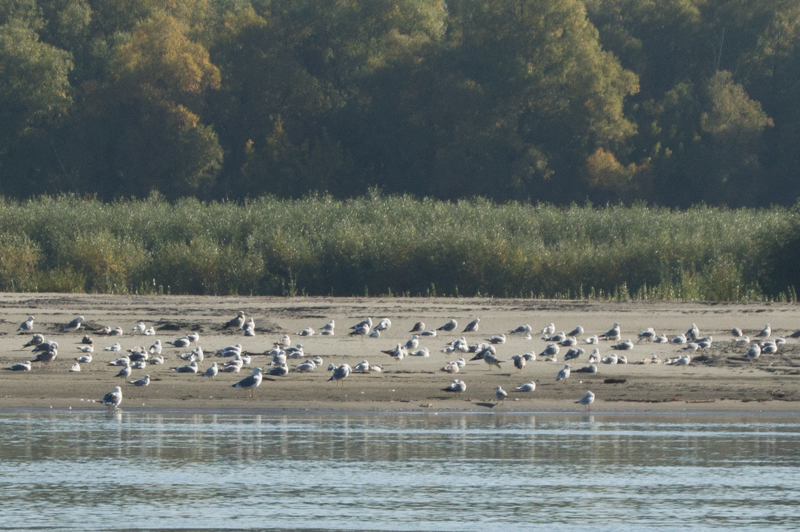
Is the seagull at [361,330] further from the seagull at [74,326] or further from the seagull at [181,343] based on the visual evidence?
the seagull at [74,326]

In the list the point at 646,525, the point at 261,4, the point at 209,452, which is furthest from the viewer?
the point at 261,4

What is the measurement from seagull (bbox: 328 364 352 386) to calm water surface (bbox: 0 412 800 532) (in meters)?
1.24

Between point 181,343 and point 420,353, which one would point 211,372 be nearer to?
point 181,343

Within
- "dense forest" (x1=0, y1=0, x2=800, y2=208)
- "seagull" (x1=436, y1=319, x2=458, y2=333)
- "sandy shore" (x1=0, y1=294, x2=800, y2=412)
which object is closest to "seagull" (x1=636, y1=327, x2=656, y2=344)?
"sandy shore" (x1=0, y1=294, x2=800, y2=412)

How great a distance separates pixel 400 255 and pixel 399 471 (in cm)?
1631

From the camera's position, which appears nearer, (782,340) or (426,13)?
(782,340)

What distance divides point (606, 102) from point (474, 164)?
5.54 m

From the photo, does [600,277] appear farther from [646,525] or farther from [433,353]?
[646,525]

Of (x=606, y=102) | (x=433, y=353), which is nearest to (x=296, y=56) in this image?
(x=606, y=102)

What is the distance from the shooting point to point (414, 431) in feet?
33.4

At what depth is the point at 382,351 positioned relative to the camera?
14430 mm

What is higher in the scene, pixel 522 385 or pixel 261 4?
pixel 261 4

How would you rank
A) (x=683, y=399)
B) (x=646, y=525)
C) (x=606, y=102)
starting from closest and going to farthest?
(x=646, y=525)
(x=683, y=399)
(x=606, y=102)

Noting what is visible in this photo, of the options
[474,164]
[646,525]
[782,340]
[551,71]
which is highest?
[551,71]
